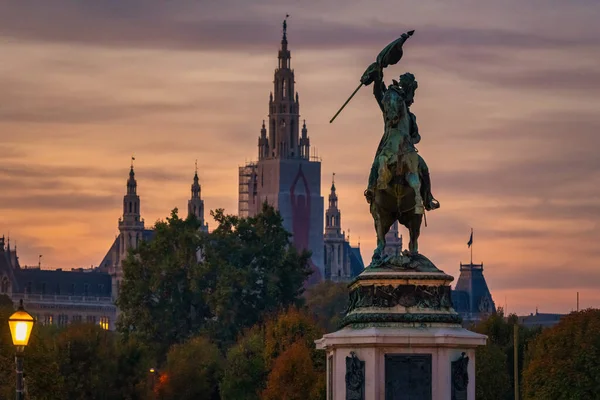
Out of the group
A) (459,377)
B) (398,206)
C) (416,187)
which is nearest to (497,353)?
(398,206)

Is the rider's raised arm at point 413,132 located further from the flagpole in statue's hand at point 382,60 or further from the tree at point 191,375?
the tree at point 191,375

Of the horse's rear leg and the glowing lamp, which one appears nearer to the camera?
the glowing lamp

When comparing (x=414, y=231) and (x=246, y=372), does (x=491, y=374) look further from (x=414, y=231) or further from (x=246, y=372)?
(x=414, y=231)

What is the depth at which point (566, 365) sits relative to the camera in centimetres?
10650

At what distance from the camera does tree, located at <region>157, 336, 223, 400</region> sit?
135 m

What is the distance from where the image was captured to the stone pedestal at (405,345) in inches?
1924

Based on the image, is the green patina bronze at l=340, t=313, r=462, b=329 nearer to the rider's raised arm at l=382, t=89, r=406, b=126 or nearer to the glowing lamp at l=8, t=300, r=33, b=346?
the rider's raised arm at l=382, t=89, r=406, b=126

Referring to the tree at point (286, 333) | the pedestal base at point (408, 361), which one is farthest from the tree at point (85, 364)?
the pedestal base at point (408, 361)

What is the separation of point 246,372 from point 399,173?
79159 mm

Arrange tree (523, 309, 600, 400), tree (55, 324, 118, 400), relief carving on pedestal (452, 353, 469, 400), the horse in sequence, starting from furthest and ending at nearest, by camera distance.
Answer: tree (55, 324, 118, 400), tree (523, 309, 600, 400), the horse, relief carving on pedestal (452, 353, 469, 400)

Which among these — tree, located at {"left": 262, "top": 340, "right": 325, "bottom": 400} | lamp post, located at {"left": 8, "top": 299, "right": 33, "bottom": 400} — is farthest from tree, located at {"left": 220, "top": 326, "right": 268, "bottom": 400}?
lamp post, located at {"left": 8, "top": 299, "right": 33, "bottom": 400}

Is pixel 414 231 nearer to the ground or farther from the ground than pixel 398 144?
nearer to the ground

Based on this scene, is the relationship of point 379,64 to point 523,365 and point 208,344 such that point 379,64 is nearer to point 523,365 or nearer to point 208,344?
point 523,365

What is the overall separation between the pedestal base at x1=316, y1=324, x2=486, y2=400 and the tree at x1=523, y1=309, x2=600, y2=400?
55023 mm
